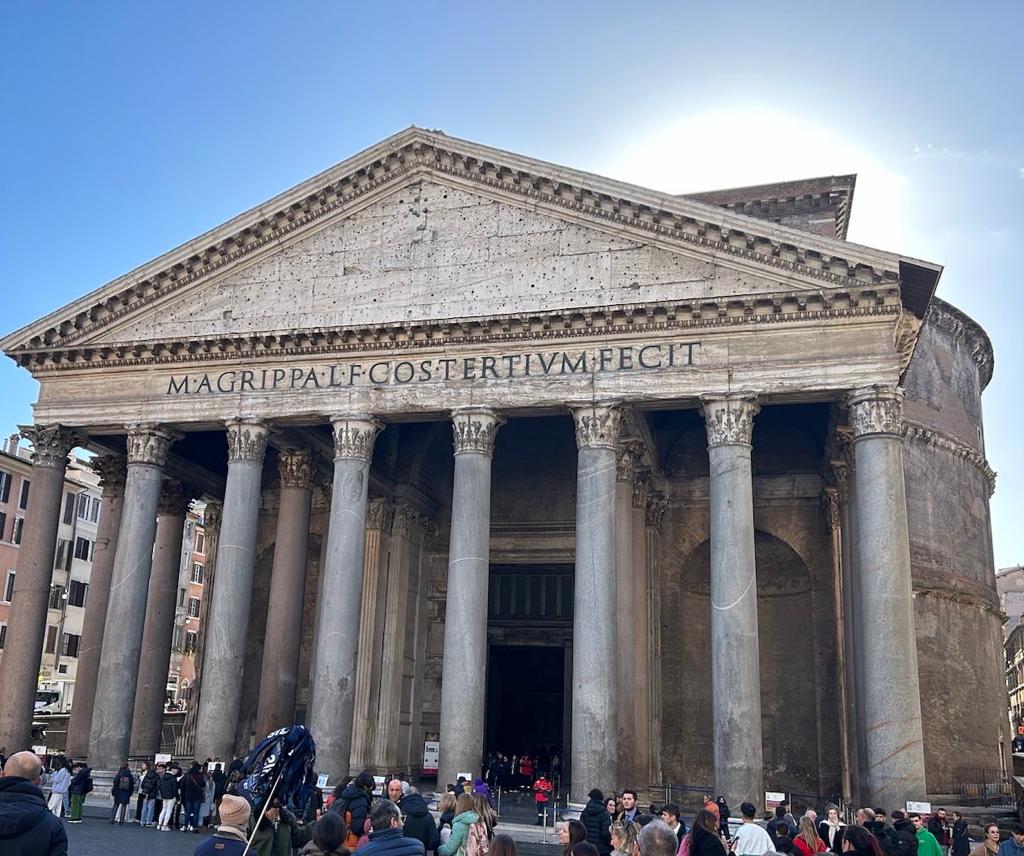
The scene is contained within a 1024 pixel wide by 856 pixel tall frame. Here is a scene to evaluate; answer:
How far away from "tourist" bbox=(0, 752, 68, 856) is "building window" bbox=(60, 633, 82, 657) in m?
38.3

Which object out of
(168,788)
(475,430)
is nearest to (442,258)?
(475,430)

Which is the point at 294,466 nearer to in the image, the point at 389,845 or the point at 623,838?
the point at 623,838

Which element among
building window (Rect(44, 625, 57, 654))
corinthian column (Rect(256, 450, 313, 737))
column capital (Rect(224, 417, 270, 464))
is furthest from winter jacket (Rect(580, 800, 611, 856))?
building window (Rect(44, 625, 57, 654))

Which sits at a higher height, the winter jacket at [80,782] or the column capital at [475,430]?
the column capital at [475,430]

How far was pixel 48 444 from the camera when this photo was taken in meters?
20.1

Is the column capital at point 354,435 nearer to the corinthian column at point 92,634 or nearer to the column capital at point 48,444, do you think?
the corinthian column at point 92,634

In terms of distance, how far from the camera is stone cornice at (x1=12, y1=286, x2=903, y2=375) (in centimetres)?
1630

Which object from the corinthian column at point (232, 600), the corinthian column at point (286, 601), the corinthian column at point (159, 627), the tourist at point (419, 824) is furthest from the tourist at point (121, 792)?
the tourist at point (419, 824)

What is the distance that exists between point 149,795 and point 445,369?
8711 mm

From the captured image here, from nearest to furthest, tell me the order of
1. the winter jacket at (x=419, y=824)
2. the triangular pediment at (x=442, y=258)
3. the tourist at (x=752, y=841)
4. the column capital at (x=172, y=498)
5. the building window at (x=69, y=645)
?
the winter jacket at (x=419, y=824) → the tourist at (x=752, y=841) → the triangular pediment at (x=442, y=258) → the column capital at (x=172, y=498) → the building window at (x=69, y=645)

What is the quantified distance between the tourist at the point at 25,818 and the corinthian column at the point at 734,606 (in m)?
12.1

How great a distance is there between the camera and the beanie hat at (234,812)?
4883 mm

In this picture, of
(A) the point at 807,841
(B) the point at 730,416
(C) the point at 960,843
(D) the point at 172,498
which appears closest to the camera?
(A) the point at 807,841

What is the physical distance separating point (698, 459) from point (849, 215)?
8.58 m
